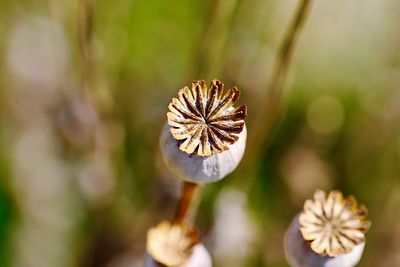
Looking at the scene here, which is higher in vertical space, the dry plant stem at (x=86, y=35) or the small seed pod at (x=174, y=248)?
the dry plant stem at (x=86, y=35)

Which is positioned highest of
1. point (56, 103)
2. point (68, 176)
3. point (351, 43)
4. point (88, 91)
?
point (351, 43)

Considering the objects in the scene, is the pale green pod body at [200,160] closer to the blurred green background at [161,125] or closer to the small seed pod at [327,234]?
the small seed pod at [327,234]

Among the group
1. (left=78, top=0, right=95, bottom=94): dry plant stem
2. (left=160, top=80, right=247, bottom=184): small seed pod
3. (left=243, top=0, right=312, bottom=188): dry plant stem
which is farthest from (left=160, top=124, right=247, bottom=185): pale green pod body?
(left=78, top=0, right=95, bottom=94): dry plant stem


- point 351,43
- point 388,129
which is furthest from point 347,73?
point 388,129

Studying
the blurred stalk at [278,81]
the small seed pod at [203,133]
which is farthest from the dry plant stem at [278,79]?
the small seed pod at [203,133]

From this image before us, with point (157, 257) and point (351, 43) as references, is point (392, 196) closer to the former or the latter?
point (351, 43)

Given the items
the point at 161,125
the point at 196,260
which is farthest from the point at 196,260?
the point at 161,125
